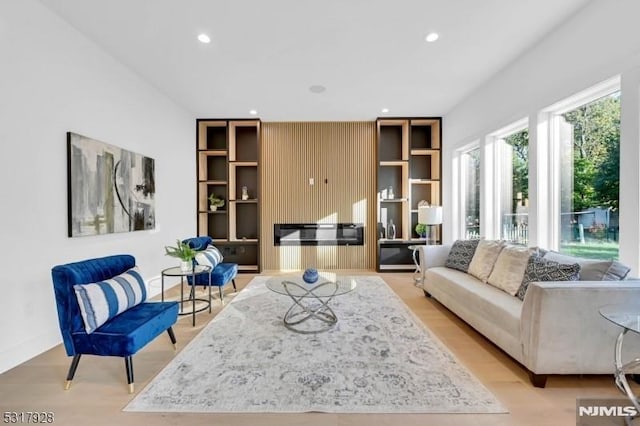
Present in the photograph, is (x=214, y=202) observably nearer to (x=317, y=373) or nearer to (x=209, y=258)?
(x=209, y=258)

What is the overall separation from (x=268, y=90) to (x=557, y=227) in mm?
4072

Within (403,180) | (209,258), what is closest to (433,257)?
(403,180)

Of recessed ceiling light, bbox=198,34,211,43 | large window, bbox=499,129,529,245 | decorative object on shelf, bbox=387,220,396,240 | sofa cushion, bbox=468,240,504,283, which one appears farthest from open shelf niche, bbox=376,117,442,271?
recessed ceiling light, bbox=198,34,211,43

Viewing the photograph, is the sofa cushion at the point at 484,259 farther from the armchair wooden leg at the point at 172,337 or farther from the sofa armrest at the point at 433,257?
the armchair wooden leg at the point at 172,337

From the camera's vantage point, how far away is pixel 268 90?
420 centimetres

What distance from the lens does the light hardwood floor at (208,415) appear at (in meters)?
1.66

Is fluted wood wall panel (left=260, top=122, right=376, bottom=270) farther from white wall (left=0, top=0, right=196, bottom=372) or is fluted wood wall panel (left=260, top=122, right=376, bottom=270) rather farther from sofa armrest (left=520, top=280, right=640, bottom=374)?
sofa armrest (left=520, top=280, right=640, bottom=374)

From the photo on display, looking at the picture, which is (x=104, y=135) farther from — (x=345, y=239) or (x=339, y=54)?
(x=345, y=239)

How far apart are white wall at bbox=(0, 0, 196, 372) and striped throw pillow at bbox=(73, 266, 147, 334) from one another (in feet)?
2.58

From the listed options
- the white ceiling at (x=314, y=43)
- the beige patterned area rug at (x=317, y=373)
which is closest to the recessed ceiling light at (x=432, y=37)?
the white ceiling at (x=314, y=43)

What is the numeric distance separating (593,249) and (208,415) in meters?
3.52

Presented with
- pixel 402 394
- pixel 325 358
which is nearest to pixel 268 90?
pixel 325 358

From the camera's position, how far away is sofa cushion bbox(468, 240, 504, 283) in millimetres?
3102

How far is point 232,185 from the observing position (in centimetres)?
568
